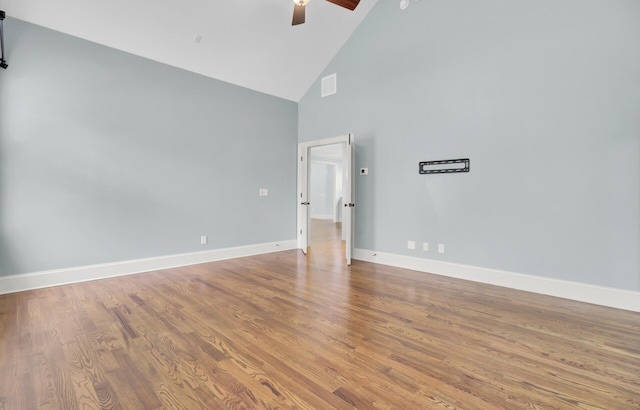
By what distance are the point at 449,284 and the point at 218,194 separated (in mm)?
3983

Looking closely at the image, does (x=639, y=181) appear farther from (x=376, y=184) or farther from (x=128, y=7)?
(x=128, y=7)

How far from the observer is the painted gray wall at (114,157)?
3461 millimetres

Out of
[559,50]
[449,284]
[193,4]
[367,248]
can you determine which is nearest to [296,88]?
[193,4]

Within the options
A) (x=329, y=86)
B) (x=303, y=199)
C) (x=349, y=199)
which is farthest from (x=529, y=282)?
(x=329, y=86)

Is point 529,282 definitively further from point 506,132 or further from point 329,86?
point 329,86

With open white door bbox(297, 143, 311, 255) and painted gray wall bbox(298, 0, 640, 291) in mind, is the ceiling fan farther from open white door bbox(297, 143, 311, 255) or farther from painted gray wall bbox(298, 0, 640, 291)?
open white door bbox(297, 143, 311, 255)

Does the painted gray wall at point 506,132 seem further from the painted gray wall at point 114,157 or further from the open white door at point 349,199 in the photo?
the painted gray wall at point 114,157

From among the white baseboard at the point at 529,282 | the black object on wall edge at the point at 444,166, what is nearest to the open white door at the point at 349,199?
the white baseboard at the point at 529,282

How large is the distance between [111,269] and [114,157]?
5.14 ft

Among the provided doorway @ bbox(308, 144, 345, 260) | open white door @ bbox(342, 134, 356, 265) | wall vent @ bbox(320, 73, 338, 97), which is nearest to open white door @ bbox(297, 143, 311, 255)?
wall vent @ bbox(320, 73, 338, 97)

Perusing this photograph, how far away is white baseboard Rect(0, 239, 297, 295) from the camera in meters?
3.46

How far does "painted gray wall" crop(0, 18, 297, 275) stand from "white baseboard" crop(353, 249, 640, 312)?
9.75ft

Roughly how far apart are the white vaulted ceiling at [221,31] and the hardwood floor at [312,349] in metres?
3.31

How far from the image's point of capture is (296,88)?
240 inches
